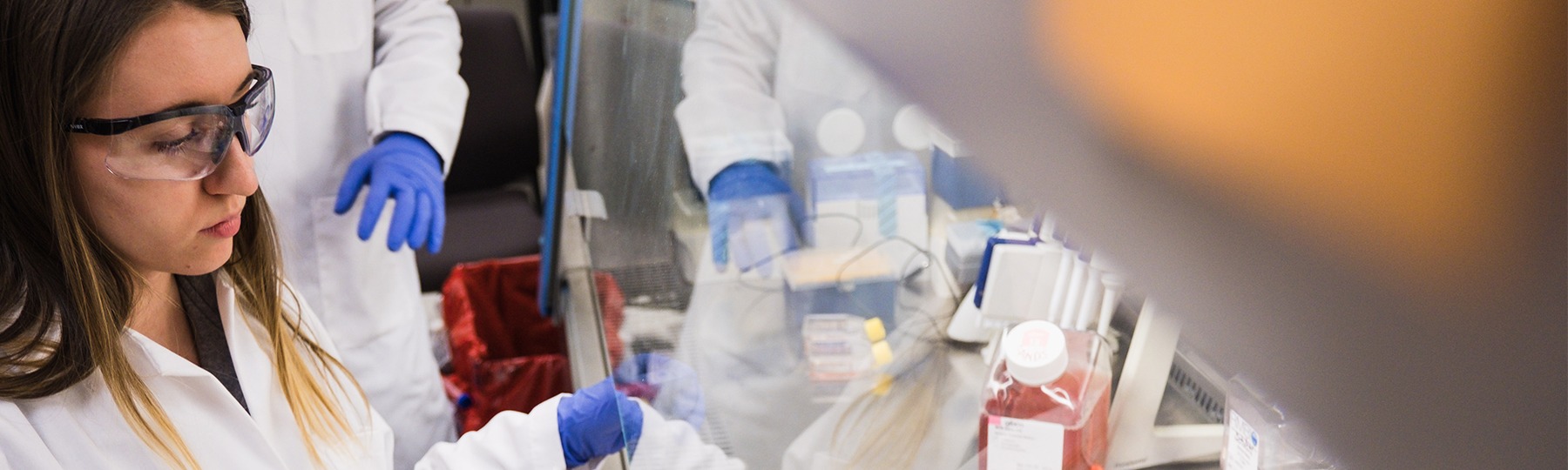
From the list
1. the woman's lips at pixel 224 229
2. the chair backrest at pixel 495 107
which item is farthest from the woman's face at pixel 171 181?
the chair backrest at pixel 495 107

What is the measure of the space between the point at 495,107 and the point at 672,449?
186cm

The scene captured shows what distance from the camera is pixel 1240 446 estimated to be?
2.24 ft

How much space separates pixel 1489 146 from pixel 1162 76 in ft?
0.29

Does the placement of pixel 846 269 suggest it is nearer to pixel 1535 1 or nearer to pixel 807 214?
pixel 807 214

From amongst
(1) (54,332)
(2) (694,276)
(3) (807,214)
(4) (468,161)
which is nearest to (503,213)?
(4) (468,161)

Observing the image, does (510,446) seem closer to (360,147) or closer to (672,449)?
(672,449)

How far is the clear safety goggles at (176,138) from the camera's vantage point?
2.36 feet

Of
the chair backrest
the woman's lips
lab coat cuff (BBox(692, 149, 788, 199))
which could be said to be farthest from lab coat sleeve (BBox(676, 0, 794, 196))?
the chair backrest

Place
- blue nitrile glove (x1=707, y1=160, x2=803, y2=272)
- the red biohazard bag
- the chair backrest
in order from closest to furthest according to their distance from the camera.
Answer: blue nitrile glove (x1=707, y1=160, x2=803, y2=272) → the red biohazard bag → the chair backrest

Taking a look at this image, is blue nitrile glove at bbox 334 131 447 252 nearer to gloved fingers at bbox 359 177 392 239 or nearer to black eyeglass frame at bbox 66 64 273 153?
gloved fingers at bbox 359 177 392 239

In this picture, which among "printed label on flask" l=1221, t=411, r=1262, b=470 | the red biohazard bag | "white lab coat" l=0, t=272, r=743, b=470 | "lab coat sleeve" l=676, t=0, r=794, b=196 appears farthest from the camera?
the red biohazard bag

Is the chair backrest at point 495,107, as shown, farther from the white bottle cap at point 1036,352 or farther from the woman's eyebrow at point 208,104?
the white bottle cap at point 1036,352

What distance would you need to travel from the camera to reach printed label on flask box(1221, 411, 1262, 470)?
65cm

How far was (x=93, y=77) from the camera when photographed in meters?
0.69
